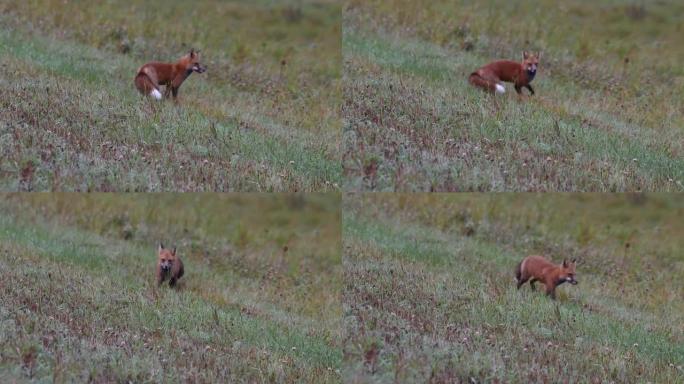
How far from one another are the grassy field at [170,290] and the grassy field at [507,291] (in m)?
1.04

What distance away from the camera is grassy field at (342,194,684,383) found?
17484 mm

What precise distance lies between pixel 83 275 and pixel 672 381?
9.21 m

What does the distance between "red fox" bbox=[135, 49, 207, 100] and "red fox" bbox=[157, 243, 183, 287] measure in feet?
9.04

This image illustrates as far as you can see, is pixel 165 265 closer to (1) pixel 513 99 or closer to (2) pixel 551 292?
(2) pixel 551 292

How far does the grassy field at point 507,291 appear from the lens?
17.5 meters

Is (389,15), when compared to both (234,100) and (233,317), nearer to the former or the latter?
(234,100)

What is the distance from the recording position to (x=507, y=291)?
1978cm

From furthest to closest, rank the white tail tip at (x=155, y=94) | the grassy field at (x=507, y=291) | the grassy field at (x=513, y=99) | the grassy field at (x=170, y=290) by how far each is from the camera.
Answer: the white tail tip at (x=155, y=94)
the grassy field at (x=513, y=99)
the grassy field at (x=507, y=291)
the grassy field at (x=170, y=290)

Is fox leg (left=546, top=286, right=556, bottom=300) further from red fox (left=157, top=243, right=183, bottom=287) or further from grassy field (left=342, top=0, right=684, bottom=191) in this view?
red fox (left=157, top=243, right=183, bottom=287)

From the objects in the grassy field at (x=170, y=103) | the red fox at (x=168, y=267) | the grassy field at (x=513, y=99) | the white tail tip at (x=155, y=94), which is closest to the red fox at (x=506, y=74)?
the grassy field at (x=513, y=99)

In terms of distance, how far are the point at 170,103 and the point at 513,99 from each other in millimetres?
5954

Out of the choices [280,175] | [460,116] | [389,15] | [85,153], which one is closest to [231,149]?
[280,175]

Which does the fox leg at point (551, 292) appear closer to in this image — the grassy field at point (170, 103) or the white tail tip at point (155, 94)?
the grassy field at point (170, 103)

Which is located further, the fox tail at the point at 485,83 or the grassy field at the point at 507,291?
the fox tail at the point at 485,83
